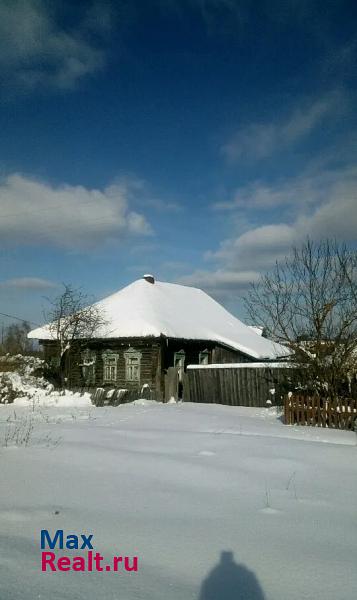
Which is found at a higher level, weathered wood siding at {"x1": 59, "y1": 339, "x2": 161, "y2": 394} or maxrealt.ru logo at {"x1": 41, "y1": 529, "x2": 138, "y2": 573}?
weathered wood siding at {"x1": 59, "y1": 339, "x2": 161, "y2": 394}

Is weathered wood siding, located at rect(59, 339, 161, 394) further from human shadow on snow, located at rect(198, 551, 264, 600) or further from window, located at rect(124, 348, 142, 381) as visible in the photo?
human shadow on snow, located at rect(198, 551, 264, 600)

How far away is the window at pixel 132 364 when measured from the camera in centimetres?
2244

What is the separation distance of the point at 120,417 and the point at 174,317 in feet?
38.8

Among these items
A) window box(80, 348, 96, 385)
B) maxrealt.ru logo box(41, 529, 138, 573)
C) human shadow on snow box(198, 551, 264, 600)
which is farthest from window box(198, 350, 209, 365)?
human shadow on snow box(198, 551, 264, 600)

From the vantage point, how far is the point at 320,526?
402 cm

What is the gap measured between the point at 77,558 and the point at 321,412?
382 inches

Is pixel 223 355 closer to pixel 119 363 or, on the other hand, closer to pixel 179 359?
pixel 179 359

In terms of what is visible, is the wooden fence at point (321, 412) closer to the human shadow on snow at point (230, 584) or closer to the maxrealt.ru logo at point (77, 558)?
the human shadow on snow at point (230, 584)

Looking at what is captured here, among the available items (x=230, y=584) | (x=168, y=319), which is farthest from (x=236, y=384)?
(x=230, y=584)

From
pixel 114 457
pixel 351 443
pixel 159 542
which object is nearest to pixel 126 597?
pixel 159 542

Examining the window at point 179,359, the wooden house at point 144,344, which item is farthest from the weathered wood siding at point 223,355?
the window at point 179,359

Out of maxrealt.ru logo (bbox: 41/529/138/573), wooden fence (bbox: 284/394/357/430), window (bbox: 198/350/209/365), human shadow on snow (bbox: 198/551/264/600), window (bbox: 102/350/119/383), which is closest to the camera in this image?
human shadow on snow (bbox: 198/551/264/600)

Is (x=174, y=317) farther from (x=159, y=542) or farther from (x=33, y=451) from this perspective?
(x=159, y=542)

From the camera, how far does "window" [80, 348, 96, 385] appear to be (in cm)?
2353
